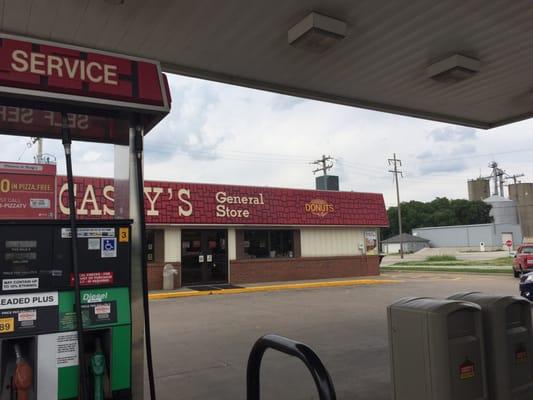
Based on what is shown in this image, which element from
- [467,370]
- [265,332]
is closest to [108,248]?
[467,370]

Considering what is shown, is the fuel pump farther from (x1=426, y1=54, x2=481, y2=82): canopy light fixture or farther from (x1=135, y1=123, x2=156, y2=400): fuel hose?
(x1=426, y1=54, x2=481, y2=82): canopy light fixture

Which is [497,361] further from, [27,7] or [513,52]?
[27,7]

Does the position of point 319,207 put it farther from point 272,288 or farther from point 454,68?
point 454,68

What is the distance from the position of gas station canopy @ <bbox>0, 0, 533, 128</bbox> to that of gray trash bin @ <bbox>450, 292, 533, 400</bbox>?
3619 millimetres

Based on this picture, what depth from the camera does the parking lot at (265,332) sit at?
20.9ft

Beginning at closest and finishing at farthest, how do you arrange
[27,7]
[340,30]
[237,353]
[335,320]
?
[27,7], [340,30], [237,353], [335,320]

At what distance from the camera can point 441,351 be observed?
3.82 metres

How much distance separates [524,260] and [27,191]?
24890 millimetres

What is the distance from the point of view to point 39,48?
3412 millimetres

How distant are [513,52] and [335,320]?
7267 mm

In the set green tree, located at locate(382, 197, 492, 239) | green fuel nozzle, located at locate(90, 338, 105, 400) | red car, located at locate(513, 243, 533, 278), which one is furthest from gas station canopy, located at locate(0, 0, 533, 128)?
green tree, located at locate(382, 197, 492, 239)

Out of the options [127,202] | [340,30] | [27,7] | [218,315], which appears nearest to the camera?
[127,202]

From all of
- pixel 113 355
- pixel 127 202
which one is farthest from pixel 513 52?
pixel 113 355

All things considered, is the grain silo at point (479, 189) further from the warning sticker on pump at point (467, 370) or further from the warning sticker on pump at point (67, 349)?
the warning sticker on pump at point (67, 349)
